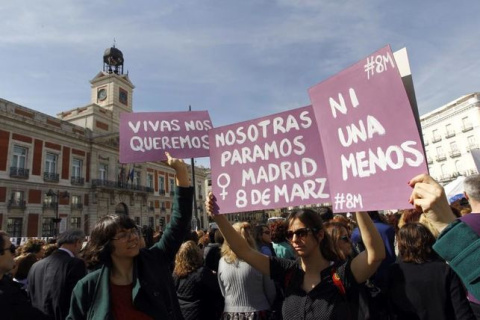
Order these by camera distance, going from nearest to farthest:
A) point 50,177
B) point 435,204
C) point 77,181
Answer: point 435,204
point 50,177
point 77,181

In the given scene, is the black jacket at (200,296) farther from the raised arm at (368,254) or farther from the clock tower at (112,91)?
the clock tower at (112,91)

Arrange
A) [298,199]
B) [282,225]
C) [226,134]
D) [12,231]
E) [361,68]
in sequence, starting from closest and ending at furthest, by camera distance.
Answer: [361,68] < [298,199] < [226,134] < [282,225] < [12,231]

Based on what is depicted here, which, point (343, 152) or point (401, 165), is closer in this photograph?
point (401, 165)

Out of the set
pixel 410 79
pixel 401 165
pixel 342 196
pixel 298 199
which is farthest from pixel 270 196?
pixel 410 79

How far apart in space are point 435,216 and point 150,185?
3797 cm

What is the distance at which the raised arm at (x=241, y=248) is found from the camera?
2.16 m

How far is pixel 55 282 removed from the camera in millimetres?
3084

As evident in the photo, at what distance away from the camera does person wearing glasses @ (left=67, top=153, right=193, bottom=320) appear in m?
1.88

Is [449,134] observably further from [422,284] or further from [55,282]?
[55,282]

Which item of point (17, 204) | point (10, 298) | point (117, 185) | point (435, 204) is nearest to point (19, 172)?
point (17, 204)

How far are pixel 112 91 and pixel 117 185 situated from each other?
1040 centimetres

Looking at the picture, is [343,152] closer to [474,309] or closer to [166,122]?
[474,309]

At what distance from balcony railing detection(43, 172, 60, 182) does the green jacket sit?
1051 inches

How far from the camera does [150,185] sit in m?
37.3
